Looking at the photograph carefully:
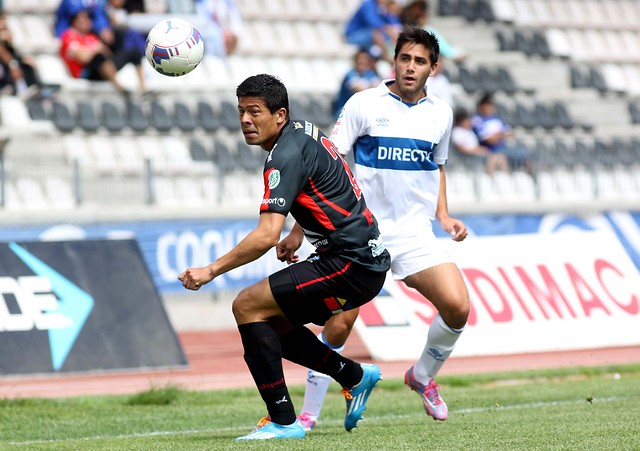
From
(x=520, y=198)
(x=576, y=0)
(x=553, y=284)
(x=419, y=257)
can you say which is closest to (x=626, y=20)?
(x=576, y=0)

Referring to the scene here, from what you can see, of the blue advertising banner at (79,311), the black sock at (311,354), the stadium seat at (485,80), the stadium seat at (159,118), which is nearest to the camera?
the black sock at (311,354)

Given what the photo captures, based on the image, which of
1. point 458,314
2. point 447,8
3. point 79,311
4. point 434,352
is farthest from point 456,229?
point 447,8

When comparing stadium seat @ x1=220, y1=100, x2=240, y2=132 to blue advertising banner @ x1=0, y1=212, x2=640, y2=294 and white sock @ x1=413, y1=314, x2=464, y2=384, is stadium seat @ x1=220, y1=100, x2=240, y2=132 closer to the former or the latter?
blue advertising banner @ x1=0, y1=212, x2=640, y2=294

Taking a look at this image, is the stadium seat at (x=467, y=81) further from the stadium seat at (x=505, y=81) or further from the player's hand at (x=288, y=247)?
the player's hand at (x=288, y=247)

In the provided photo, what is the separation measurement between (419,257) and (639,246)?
9.46m

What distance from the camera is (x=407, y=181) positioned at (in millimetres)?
7945

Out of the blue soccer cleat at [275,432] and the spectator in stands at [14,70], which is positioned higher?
the blue soccer cleat at [275,432]

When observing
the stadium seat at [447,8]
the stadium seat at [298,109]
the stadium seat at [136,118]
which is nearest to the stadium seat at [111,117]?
the stadium seat at [136,118]

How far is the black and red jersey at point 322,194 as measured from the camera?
261 inches

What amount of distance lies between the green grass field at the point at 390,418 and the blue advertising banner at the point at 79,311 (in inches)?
59.4

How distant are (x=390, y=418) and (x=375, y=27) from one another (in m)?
11.1

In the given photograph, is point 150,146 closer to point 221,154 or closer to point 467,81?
point 221,154

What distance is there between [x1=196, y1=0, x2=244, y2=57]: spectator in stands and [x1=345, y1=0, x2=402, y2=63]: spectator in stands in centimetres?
200

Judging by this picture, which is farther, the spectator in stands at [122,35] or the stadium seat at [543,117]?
the stadium seat at [543,117]
